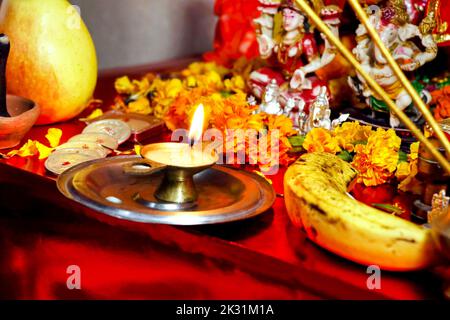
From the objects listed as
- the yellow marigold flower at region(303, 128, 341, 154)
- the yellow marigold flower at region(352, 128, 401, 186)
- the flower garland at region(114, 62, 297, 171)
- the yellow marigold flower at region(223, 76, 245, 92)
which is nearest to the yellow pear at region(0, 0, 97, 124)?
the flower garland at region(114, 62, 297, 171)

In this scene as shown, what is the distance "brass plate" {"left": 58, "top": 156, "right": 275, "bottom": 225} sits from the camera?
717mm

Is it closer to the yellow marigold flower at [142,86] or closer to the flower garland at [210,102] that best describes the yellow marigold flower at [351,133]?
the flower garland at [210,102]

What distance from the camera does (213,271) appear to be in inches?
32.1

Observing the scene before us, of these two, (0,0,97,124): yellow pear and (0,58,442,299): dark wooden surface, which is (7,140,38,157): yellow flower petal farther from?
(0,0,97,124): yellow pear

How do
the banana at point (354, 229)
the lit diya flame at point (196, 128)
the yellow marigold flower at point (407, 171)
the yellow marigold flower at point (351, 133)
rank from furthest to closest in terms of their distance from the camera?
the yellow marigold flower at point (351, 133)
the yellow marigold flower at point (407, 171)
the lit diya flame at point (196, 128)
the banana at point (354, 229)

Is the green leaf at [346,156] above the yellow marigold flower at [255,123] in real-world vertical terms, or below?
below

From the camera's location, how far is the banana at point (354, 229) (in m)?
0.64

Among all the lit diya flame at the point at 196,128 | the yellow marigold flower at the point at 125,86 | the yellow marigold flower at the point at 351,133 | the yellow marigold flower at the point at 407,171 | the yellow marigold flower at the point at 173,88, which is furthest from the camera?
the yellow marigold flower at the point at 125,86

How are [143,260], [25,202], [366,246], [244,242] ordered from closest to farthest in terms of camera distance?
1. [366,246]
2. [244,242]
3. [143,260]
4. [25,202]

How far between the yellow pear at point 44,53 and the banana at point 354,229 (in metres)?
0.63

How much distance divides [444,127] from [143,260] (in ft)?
1.62

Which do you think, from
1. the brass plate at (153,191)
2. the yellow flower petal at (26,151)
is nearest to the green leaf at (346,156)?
the brass plate at (153,191)
